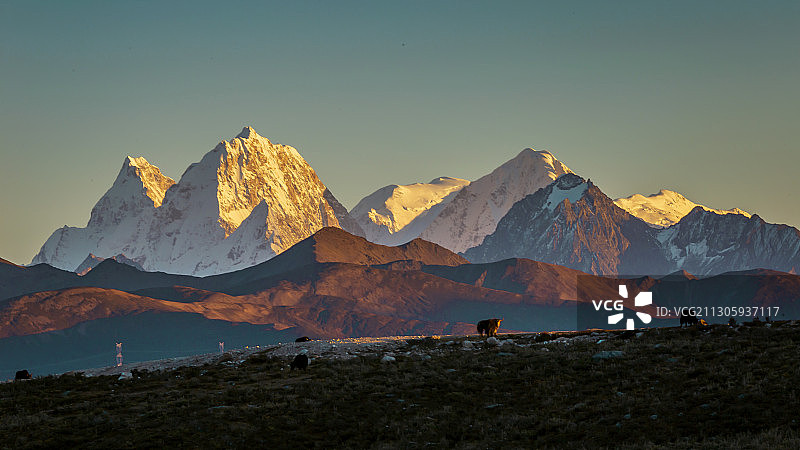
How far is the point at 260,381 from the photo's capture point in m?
50.0

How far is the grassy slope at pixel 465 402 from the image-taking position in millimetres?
36438

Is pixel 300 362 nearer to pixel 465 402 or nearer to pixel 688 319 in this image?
pixel 465 402

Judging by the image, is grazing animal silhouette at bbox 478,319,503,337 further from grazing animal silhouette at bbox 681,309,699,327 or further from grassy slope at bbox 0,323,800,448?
grassy slope at bbox 0,323,800,448

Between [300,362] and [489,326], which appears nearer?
[300,362]

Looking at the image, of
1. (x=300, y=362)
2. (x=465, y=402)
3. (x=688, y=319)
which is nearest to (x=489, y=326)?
(x=688, y=319)

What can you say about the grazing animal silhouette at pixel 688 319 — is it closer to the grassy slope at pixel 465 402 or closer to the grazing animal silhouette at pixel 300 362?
the grassy slope at pixel 465 402

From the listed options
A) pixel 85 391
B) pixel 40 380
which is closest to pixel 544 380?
pixel 85 391

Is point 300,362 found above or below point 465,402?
above

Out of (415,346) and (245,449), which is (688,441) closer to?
(245,449)

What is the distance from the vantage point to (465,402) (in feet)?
140

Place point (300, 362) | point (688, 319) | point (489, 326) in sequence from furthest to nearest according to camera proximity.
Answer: point (489, 326), point (688, 319), point (300, 362)

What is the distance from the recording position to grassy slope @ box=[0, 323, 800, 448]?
36438 mm

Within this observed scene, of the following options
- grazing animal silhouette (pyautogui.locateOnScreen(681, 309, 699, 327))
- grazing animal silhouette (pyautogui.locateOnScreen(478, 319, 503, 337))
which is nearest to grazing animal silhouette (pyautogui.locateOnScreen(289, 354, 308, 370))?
grazing animal silhouette (pyautogui.locateOnScreen(478, 319, 503, 337))

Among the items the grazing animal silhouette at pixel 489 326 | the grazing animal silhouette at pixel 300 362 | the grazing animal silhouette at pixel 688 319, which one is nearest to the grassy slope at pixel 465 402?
the grazing animal silhouette at pixel 300 362
